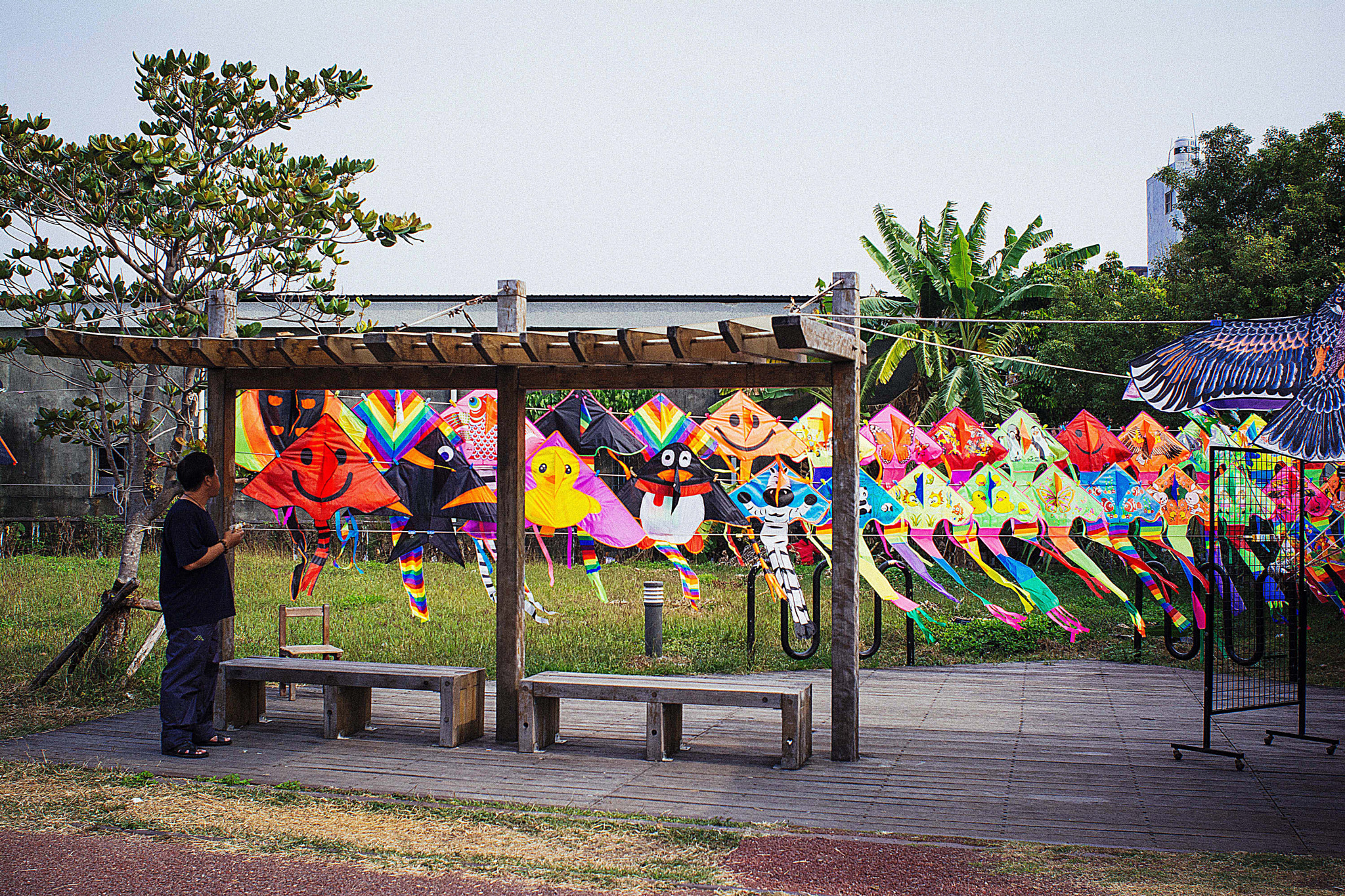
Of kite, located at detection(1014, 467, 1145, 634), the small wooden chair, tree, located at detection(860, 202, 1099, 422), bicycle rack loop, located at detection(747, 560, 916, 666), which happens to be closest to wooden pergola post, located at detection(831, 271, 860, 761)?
bicycle rack loop, located at detection(747, 560, 916, 666)

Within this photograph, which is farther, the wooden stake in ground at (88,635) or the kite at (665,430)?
the kite at (665,430)

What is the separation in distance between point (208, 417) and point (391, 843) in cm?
398

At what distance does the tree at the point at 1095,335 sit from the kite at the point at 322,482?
1237cm

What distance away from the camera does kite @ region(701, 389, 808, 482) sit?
35.4 feet

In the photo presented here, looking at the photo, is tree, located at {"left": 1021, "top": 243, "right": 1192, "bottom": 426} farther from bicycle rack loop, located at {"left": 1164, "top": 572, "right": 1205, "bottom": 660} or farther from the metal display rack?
bicycle rack loop, located at {"left": 1164, "top": 572, "right": 1205, "bottom": 660}

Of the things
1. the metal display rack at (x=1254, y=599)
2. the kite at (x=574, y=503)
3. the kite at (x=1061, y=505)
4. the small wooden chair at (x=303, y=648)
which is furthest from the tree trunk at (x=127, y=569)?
the kite at (x=1061, y=505)

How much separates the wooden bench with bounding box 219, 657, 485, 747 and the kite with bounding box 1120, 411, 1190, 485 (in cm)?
753

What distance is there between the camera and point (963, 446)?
36.7 feet

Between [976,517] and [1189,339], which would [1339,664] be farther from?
[1189,339]

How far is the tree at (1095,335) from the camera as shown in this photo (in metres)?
17.9

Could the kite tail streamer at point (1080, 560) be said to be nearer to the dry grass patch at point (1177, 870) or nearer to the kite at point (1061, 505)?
the kite at point (1061, 505)

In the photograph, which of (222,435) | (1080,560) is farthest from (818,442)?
(222,435)

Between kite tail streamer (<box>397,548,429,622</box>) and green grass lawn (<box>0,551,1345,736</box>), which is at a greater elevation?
kite tail streamer (<box>397,548,429,622</box>)

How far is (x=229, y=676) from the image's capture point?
742cm
